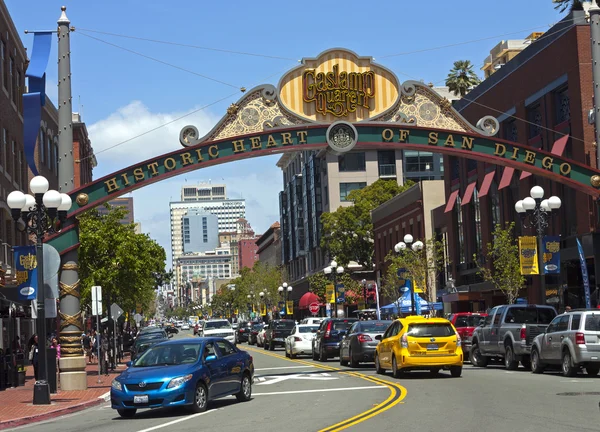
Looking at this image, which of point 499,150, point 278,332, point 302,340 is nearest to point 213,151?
point 499,150

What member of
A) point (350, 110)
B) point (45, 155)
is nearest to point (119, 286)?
point (45, 155)

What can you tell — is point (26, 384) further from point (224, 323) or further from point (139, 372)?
point (224, 323)

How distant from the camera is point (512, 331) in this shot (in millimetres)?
29047

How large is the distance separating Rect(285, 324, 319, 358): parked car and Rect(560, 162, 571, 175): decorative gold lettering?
1589 cm

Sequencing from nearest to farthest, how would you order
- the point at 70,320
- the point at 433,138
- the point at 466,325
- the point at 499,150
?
the point at 70,320, the point at 433,138, the point at 499,150, the point at 466,325

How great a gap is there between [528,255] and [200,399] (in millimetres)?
17166

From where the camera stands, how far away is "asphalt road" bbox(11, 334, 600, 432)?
14.8 metres

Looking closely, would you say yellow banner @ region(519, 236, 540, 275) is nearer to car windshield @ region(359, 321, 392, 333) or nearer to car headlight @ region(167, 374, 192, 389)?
car windshield @ region(359, 321, 392, 333)

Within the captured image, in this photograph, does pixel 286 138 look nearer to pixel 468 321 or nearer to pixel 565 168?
pixel 565 168

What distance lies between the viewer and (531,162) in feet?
103

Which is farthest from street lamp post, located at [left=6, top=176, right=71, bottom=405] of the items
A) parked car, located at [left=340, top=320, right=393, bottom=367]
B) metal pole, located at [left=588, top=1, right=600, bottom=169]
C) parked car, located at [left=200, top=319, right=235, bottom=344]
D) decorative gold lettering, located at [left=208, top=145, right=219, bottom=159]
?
parked car, located at [left=200, top=319, right=235, bottom=344]

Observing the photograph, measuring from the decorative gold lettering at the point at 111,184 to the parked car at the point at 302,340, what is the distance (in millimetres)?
17099

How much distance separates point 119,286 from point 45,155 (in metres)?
13.8

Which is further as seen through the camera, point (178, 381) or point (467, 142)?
point (467, 142)
